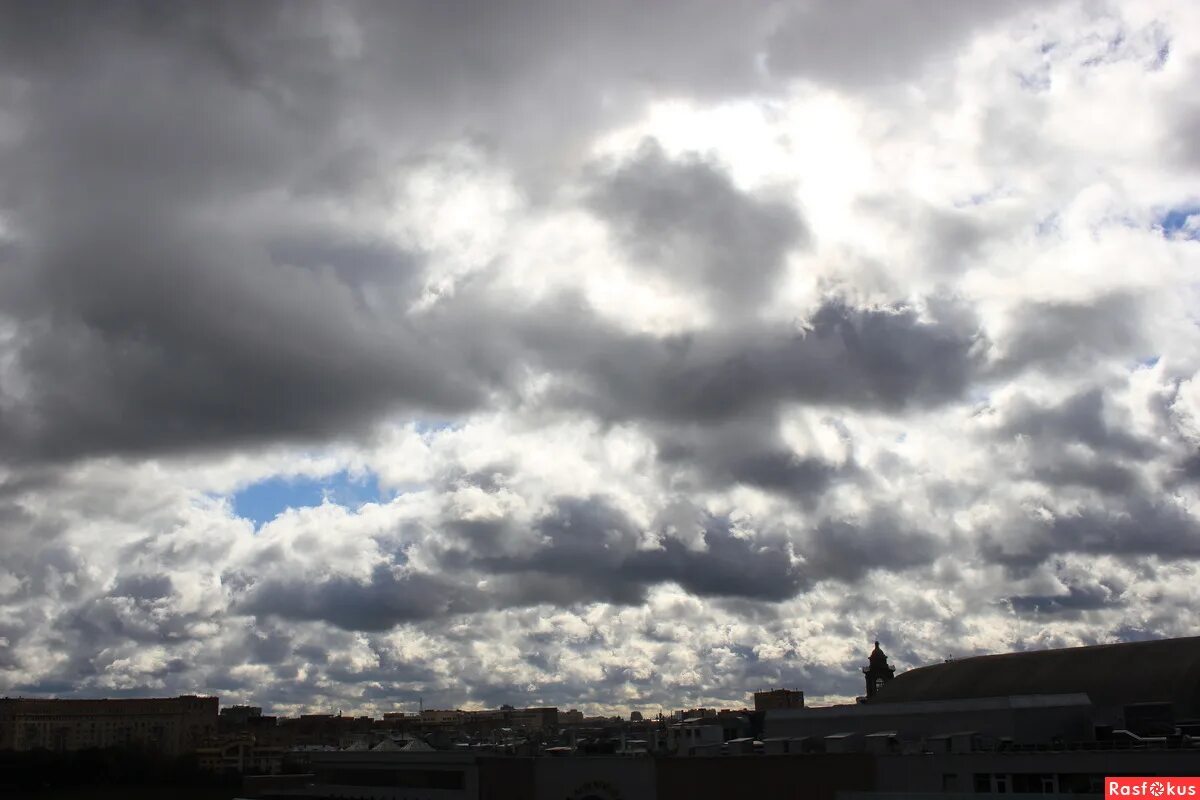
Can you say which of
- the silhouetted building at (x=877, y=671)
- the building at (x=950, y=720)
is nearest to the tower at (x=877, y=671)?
the silhouetted building at (x=877, y=671)

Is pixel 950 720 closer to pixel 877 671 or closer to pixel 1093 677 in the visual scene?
pixel 1093 677

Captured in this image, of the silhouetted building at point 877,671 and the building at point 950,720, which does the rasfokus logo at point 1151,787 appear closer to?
the building at point 950,720

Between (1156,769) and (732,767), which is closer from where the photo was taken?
(1156,769)

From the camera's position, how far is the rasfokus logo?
189 feet

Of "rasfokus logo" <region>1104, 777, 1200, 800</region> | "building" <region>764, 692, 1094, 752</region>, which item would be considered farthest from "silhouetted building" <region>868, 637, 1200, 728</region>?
"rasfokus logo" <region>1104, 777, 1200, 800</region>

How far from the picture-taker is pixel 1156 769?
198 ft

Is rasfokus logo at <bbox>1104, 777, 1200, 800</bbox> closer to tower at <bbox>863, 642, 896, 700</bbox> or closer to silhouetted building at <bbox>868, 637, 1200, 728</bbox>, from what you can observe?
silhouetted building at <bbox>868, 637, 1200, 728</bbox>

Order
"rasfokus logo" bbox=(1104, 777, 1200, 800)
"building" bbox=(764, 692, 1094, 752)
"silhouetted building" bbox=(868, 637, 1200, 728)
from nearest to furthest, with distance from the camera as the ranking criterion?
1. "rasfokus logo" bbox=(1104, 777, 1200, 800)
2. "building" bbox=(764, 692, 1094, 752)
3. "silhouetted building" bbox=(868, 637, 1200, 728)

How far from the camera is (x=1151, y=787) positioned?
5991 centimetres

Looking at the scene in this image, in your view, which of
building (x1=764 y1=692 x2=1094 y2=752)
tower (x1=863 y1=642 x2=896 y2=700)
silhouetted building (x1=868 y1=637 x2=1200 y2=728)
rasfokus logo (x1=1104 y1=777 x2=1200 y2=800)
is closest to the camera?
rasfokus logo (x1=1104 y1=777 x2=1200 y2=800)

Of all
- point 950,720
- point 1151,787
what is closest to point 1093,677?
point 950,720

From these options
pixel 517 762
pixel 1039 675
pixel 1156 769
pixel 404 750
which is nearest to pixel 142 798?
pixel 404 750

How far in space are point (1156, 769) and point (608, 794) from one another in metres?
38.5

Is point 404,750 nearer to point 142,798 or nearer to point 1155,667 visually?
point 1155,667
